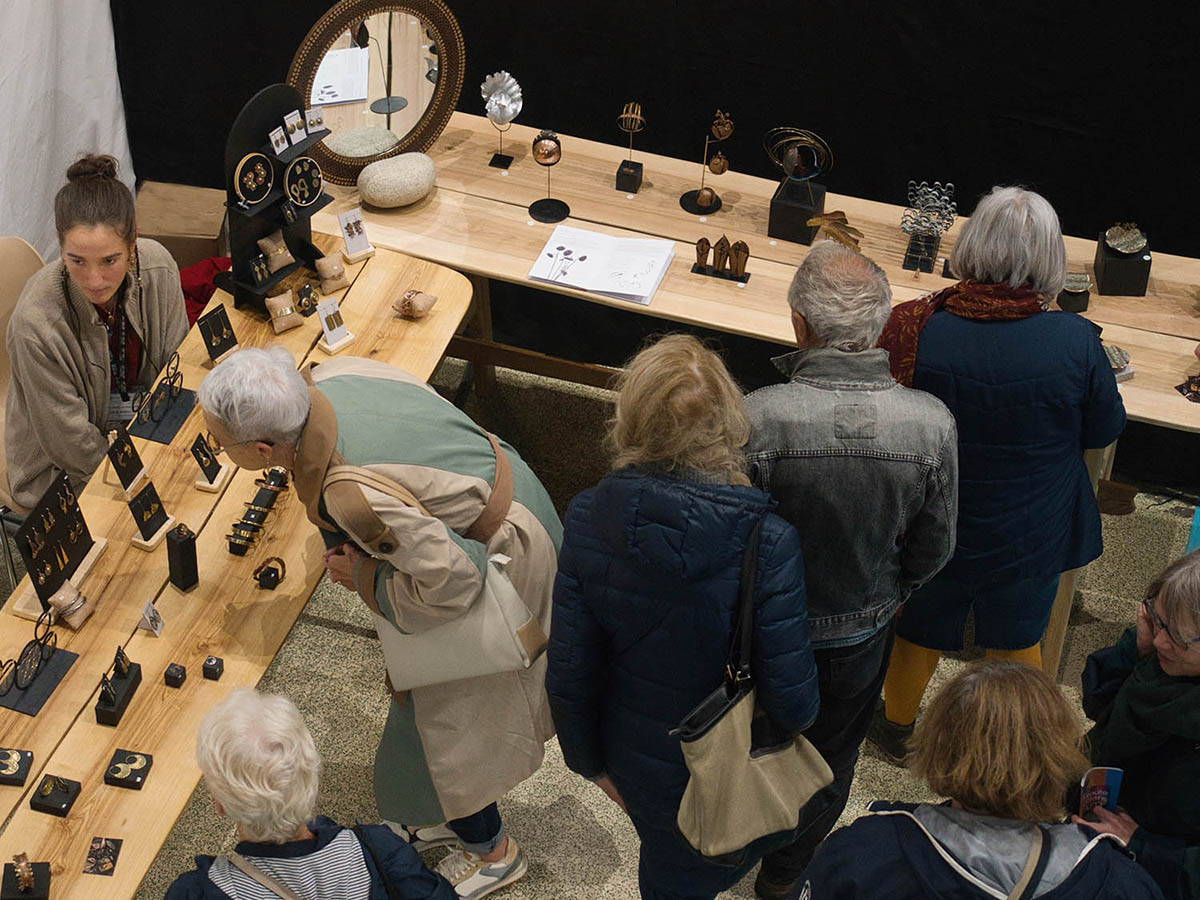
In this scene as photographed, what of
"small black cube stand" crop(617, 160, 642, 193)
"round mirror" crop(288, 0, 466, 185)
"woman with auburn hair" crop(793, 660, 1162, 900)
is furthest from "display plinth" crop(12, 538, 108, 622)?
"small black cube stand" crop(617, 160, 642, 193)

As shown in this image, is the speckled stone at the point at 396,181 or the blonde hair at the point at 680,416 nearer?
the blonde hair at the point at 680,416

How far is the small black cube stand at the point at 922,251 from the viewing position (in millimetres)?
4047

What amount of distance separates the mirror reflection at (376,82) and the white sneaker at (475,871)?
233cm

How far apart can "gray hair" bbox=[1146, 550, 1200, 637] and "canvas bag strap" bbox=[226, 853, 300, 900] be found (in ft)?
5.79

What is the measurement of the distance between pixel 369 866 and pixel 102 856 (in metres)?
0.55

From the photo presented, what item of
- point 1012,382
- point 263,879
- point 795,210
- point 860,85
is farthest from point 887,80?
point 263,879

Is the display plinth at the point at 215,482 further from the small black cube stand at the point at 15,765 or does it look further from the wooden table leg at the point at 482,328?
the wooden table leg at the point at 482,328

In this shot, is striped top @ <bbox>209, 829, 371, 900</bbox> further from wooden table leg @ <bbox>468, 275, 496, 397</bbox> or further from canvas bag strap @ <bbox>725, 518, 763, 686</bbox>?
wooden table leg @ <bbox>468, 275, 496, 397</bbox>

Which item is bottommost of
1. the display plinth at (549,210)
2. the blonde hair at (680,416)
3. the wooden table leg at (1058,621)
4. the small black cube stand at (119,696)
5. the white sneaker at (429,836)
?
the white sneaker at (429,836)

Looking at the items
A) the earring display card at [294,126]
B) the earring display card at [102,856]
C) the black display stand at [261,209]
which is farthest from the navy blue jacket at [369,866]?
the earring display card at [294,126]

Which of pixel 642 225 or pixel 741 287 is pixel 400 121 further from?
pixel 741 287

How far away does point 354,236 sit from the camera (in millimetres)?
3951

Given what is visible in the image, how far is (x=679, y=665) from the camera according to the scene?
245 centimetres

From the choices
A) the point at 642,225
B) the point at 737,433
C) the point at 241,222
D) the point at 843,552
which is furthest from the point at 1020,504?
the point at 241,222
